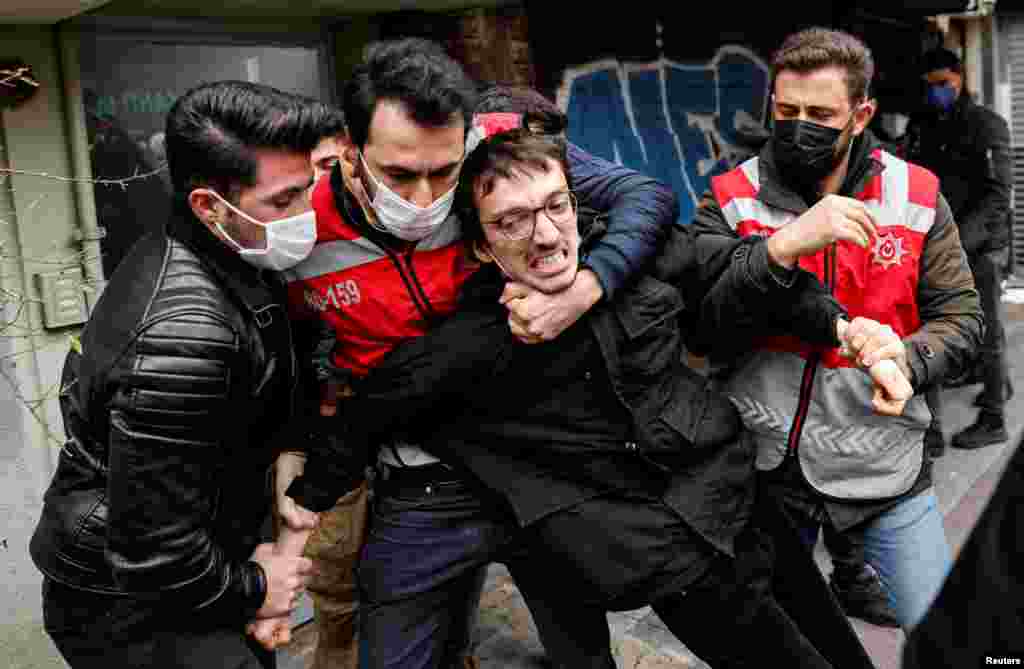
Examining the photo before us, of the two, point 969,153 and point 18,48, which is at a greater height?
point 18,48

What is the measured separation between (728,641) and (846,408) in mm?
655

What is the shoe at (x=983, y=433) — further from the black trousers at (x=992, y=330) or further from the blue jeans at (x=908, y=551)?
the blue jeans at (x=908, y=551)

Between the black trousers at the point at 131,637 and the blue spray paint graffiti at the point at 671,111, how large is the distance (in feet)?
13.6

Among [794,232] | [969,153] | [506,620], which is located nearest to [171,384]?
[794,232]

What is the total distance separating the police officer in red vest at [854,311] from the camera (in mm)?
2480

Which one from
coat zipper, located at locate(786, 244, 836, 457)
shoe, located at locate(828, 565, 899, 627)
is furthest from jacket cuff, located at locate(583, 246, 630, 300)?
shoe, located at locate(828, 565, 899, 627)

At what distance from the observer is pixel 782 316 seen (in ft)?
7.86

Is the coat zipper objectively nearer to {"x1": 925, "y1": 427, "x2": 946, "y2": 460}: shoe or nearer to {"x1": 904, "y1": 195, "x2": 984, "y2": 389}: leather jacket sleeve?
{"x1": 904, "y1": 195, "x2": 984, "y2": 389}: leather jacket sleeve

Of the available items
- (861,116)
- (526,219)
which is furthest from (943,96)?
(526,219)

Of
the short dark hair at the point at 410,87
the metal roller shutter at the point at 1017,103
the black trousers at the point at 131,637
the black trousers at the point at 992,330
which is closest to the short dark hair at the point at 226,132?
the short dark hair at the point at 410,87

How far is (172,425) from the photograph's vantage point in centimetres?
185

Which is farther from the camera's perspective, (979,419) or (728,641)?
(979,419)

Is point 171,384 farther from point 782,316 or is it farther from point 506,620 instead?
point 506,620

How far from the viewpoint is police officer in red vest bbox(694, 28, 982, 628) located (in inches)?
97.7
